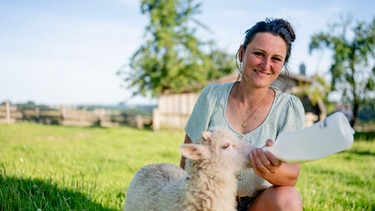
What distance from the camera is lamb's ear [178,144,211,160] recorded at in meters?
2.68

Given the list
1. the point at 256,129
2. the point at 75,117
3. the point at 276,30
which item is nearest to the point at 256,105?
the point at 256,129

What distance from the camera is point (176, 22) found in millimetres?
26953

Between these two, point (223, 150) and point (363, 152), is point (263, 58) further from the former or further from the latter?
point (363, 152)

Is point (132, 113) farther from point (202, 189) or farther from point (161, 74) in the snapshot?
point (202, 189)

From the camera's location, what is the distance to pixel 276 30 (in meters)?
3.09

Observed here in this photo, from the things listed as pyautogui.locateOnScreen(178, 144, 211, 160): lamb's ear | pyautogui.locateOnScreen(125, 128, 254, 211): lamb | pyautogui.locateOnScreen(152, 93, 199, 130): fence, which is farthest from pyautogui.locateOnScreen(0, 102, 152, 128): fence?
pyautogui.locateOnScreen(178, 144, 211, 160): lamb's ear

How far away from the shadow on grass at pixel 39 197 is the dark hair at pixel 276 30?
224 cm

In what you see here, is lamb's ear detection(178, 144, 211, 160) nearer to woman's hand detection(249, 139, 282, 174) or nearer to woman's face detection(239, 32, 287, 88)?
woman's hand detection(249, 139, 282, 174)

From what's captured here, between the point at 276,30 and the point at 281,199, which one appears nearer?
the point at 281,199

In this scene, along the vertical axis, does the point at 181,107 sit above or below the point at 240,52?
below

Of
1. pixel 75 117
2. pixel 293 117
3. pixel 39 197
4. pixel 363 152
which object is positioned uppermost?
pixel 293 117

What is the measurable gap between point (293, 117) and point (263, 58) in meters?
0.56

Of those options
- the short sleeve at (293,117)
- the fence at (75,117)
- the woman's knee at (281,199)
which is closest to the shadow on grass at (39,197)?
the woman's knee at (281,199)

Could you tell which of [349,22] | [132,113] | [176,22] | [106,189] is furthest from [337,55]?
[106,189]
